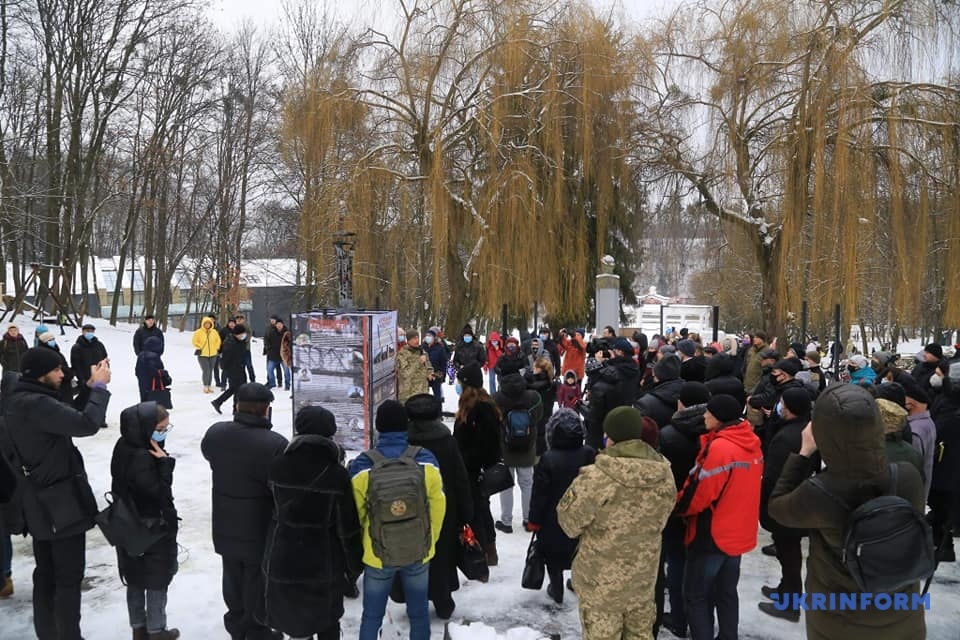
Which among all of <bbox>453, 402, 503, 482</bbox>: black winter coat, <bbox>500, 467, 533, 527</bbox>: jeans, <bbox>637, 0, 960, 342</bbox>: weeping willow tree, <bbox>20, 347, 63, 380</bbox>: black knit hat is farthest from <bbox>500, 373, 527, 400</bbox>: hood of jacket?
<bbox>637, 0, 960, 342</bbox>: weeping willow tree

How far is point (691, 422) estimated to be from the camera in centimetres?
426

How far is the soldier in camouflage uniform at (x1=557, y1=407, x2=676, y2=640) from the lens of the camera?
3.37 m

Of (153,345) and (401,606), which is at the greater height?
(153,345)

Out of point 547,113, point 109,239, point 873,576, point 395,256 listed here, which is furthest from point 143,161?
point 109,239

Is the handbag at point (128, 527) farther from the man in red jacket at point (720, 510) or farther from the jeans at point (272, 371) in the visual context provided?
the jeans at point (272, 371)

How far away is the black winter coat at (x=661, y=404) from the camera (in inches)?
210

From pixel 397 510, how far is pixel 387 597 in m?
0.61

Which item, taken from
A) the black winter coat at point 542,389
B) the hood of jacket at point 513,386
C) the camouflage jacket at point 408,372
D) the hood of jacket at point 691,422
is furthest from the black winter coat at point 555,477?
the camouflage jacket at point 408,372

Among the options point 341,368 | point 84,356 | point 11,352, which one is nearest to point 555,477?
point 341,368

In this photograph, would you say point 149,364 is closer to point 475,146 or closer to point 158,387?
point 158,387

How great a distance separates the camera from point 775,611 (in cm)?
461

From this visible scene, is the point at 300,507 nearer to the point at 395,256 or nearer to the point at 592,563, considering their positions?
the point at 592,563

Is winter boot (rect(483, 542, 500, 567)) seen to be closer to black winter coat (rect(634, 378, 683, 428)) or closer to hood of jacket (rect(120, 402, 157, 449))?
black winter coat (rect(634, 378, 683, 428))

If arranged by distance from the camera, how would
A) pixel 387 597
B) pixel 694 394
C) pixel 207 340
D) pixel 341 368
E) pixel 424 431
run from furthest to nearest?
1. pixel 207 340
2. pixel 341 368
3. pixel 694 394
4. pixel 424 431
5. pixel 387 597
